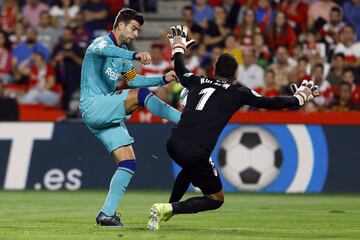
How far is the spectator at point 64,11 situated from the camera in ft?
81.9

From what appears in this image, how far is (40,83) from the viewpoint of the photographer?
76.4 ft

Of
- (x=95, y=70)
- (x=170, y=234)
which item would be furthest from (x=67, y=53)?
(x=170, y=234)

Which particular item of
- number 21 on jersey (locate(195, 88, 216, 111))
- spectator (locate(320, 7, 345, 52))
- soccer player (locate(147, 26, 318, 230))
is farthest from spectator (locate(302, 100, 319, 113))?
number 21 on jersey (locate(195, 88, 216, 111))

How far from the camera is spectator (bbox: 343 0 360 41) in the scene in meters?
23.8

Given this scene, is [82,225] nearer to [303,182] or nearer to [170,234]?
[170,234]

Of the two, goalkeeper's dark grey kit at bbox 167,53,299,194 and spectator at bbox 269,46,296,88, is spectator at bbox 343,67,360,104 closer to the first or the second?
spectator at bbox 269,46,296,88

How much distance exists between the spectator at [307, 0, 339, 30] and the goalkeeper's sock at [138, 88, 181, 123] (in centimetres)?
1243

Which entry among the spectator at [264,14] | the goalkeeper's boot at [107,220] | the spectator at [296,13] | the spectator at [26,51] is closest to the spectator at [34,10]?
the spectator at [26,51]

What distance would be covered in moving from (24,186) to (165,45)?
5712 mm

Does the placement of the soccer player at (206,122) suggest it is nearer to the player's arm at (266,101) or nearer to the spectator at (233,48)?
the player's arm at (266,101)

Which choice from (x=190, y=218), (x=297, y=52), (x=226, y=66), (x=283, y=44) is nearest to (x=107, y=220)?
(x=226, y=66)

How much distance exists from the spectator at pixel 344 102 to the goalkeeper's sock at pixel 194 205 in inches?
387

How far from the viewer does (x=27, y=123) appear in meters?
19.3

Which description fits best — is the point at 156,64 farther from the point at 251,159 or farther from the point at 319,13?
the point at 251,159
